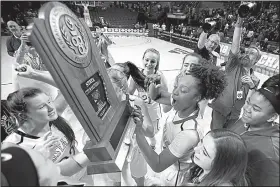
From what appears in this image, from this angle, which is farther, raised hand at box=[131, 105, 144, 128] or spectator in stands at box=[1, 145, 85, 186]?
raised hand at box=[131, 105, 144, 128]

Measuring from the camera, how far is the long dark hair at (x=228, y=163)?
19.5 inches

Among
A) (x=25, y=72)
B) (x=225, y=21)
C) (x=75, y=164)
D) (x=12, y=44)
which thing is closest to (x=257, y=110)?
(x=75, y=164)

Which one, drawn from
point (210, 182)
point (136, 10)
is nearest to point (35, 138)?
point (210, 182)

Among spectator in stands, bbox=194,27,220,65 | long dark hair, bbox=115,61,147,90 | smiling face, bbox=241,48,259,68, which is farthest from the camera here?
spectator in stands, bbox=194,27,220,65

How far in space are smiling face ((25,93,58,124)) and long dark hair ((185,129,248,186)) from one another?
0.56 metres

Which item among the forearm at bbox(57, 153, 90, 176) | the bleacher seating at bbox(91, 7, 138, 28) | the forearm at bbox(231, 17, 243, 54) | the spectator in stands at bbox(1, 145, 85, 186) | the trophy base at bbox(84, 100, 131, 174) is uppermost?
the bleacher seating at bbox(91, 7, 138, 28)

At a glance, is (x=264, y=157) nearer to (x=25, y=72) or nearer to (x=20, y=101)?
(x=20, y=101)

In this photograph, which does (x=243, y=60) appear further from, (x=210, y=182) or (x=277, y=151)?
(x=210, y=182)

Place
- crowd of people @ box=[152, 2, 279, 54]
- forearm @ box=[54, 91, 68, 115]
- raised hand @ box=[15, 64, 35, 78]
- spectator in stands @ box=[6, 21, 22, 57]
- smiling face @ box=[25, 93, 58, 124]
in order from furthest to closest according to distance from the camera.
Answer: crowd of people @ box=[152, 2, 279, 54] → spectator in stands @ box=[6, 21, 22, 57] → forearm @ box=[54, 91, 68, 115] → raised hand @ box=[15, 64, 35, 78] → smiling face @ box=[25, 93, 58, 124]

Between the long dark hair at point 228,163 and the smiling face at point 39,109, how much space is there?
1.82 feet

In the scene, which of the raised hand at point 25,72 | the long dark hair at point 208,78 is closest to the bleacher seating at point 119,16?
the raised hand at point 25,72

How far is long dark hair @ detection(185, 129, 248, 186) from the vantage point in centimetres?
50

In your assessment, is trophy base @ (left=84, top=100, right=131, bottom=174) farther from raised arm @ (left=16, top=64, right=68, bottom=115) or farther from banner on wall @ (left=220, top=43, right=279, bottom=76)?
banner on wall @ (left=220, top=43, right=279, bottom=76)

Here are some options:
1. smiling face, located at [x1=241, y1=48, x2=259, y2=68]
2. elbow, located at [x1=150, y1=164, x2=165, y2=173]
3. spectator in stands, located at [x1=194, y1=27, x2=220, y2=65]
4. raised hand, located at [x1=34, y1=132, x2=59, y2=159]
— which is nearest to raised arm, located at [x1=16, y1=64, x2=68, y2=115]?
raised hand, located at [x1=34, y1=132, x2=59, y2=159]
